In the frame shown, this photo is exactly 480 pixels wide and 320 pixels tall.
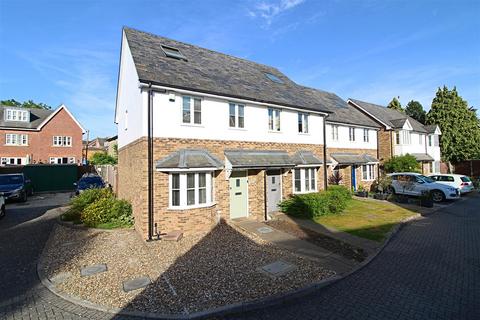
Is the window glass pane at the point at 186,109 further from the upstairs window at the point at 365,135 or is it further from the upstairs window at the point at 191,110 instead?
the upstairs window at the point at 365,135

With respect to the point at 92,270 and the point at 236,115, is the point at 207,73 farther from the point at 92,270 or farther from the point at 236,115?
the point at 92,270

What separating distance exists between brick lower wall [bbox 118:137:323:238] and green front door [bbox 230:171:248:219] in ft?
0.92

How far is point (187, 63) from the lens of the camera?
1345cm

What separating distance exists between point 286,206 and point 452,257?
6995 millimetres

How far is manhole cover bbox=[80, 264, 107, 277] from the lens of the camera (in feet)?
23.4

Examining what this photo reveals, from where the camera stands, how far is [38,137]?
33.1 meters

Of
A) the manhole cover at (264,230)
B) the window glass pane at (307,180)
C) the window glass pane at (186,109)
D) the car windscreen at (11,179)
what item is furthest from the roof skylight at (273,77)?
the car windscreen at (11,179)

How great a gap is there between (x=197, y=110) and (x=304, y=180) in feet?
25.4

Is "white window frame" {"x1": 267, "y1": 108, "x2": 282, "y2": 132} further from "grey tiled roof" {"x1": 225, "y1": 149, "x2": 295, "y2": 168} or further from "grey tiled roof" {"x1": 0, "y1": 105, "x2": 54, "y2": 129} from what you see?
"grey tiled roof" {"x1": 0, "y1": 105, "x2": 54, "y2": 129}

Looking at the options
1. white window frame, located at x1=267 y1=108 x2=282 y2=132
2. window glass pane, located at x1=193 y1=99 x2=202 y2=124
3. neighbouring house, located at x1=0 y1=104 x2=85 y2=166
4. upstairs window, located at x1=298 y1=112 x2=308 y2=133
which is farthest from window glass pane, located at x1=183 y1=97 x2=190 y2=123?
neighbouring house, located at x1=0 y1=104 x2=85 y2=166

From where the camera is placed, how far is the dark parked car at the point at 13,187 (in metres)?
18.3

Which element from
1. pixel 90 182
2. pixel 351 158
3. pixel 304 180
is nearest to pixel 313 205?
pixel 304 180

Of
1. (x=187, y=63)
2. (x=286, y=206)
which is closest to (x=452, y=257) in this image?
(x=286, y=206)

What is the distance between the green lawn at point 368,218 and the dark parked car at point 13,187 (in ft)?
66.1
